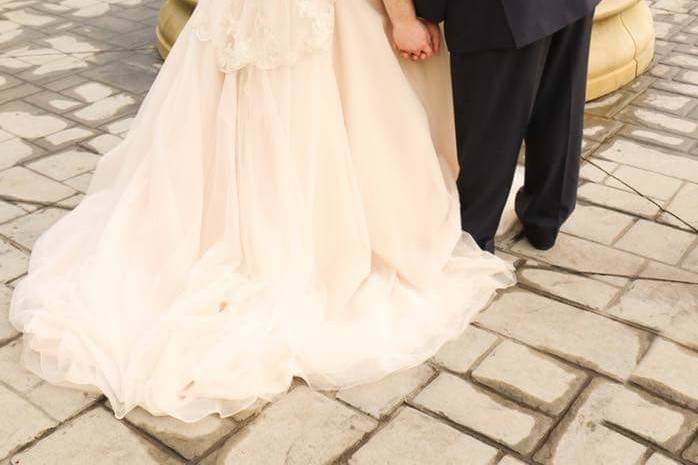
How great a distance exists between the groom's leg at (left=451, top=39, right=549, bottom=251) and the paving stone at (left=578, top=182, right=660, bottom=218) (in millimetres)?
652

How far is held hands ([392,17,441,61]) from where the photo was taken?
2.75 m

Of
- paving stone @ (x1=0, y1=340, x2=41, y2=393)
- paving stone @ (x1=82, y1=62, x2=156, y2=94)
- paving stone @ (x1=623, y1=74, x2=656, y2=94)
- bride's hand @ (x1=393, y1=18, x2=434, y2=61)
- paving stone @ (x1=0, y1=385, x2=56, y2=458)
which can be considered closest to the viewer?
paving stone @ (x1=0, y1=385, x2=56, y2=458)

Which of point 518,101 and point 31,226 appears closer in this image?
point 518,101

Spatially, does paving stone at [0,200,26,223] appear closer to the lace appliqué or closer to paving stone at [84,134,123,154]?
paving stone at [84,134,123,154]

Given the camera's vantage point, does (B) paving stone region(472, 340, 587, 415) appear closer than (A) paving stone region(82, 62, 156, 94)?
Yes

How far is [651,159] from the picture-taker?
3.88 meters

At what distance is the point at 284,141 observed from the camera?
273 cm

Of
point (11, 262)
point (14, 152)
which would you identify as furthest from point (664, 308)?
point (14, 152)

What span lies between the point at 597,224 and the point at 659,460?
4.10 ft

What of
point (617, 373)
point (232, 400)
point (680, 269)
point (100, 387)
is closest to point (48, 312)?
point (100, 387)

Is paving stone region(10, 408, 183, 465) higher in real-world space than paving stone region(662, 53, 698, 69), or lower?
higher

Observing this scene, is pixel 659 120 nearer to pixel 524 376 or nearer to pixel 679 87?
pixel 679 87

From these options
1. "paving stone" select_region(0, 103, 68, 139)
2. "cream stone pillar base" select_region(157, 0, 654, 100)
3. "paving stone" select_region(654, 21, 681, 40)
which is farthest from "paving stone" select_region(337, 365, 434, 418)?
"paving stone" select_region(654, 21, 681, 40)

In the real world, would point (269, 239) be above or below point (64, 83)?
above
